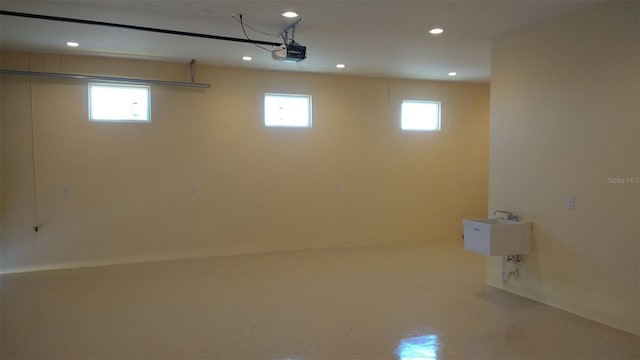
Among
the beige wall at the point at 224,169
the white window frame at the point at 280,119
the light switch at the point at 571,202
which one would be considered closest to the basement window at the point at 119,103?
the beige wall at the point at 224,169

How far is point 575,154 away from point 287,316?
294cm

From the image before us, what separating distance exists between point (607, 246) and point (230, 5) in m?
3.73

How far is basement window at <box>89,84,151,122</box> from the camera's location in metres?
6.00

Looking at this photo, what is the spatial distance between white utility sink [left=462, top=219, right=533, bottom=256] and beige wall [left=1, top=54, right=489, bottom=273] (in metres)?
3.06

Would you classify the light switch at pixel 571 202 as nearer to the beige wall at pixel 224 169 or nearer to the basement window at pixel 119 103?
the beige wall at pixel 224 169

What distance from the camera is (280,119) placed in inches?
274

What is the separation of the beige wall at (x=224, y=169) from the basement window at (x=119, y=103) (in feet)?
0.35

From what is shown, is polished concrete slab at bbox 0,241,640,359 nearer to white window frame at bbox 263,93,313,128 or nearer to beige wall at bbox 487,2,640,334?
beige wall at bbox 487,2,640,334

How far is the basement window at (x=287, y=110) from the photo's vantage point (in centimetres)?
689

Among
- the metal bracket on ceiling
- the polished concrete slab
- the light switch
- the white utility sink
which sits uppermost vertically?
the metal bracket on ceiling

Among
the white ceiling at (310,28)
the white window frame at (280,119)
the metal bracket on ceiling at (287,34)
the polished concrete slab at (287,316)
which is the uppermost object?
the white ceiling at (310,28)

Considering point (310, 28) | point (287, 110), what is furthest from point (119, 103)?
point (310, 28)

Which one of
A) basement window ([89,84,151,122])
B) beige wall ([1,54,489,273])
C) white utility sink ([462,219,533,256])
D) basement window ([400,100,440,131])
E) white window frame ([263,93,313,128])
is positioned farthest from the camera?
basement window ([400,100,440,131])

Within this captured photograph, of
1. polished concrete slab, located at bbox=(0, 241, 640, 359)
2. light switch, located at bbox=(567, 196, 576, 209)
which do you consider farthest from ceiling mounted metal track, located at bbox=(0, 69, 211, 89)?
light switch, located at bbox=(567, 196, 576, 209)
